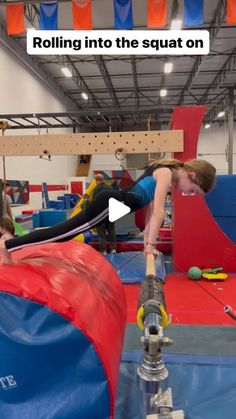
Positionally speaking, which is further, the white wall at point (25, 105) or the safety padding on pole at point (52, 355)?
the white wall at point (25, 105)

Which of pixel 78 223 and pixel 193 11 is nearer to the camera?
pixel 78 223

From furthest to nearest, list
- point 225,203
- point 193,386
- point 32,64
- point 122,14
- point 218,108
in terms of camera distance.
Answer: point 218,108 → point 32,64 → point 122,14 → point 225,203 → point 193,386

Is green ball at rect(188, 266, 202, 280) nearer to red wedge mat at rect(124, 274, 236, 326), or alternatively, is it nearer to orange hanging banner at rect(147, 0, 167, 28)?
red wedge mat at rect(124, 274, 236, 326)

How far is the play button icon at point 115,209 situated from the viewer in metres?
2.14

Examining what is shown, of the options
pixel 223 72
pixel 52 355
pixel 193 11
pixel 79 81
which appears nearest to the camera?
pixel 52 355

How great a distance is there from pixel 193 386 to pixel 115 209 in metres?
1.05

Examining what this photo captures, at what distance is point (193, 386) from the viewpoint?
6.29ft

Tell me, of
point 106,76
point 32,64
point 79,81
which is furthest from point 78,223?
point 79,81

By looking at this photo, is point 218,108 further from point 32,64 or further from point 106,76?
point 32,64

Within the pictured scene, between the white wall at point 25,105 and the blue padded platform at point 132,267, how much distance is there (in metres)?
4.49

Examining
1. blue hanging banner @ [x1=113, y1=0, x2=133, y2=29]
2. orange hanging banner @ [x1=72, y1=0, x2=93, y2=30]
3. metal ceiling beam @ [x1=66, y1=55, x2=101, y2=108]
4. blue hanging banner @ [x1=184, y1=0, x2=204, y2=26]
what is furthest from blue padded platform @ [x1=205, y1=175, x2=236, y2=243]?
metal ceiling beam @ [x1=66, y1=55, x2=101, y2=108]

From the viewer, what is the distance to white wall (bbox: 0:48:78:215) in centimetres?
840

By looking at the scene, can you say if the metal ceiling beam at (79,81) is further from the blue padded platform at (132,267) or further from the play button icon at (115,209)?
the play button icon at (115,209)

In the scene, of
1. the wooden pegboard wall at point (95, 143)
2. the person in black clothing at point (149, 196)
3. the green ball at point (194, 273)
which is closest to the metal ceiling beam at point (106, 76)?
the wooden pegboard wall at point (95, 143)
